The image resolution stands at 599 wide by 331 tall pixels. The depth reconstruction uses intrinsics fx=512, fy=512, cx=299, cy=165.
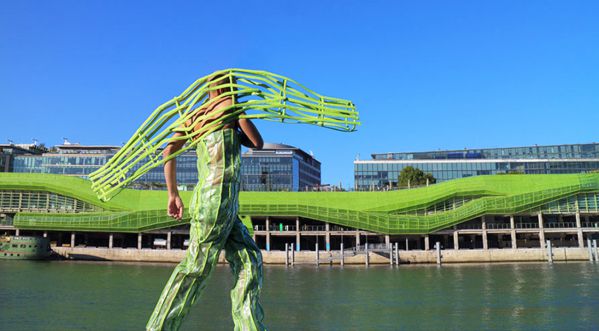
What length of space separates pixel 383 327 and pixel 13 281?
28130 mm

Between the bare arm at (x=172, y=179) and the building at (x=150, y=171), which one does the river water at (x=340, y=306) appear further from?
the building at (x=150, y=171)

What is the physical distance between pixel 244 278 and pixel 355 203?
68963 mm

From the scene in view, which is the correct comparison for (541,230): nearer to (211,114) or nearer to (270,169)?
(270,169)

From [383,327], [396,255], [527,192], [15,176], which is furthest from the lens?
[15,176]

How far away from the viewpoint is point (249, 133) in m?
9.00

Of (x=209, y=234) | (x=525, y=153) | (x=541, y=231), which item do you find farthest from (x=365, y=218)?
(x=525, y=153)

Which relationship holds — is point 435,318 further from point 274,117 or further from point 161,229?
point 161,229

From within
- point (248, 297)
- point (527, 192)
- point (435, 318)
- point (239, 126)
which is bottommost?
point (435, 318)

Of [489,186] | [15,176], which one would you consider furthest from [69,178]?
[489,186]

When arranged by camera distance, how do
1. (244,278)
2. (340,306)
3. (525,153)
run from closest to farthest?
(244,278) < (340,306) < (525,153)

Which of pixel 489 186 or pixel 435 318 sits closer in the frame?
pixel 435 318

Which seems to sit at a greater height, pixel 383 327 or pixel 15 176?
pixel 15 176

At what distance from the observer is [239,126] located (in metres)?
9.18

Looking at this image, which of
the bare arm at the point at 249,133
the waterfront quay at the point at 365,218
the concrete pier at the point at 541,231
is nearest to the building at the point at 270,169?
the waterfront quay at the point at 365,218
